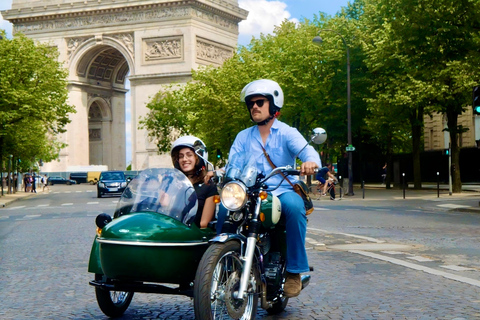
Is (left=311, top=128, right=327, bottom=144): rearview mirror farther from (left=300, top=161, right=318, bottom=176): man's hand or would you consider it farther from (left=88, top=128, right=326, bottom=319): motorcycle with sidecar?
(left=300, top=161, right=318, bottom=176): man's hand

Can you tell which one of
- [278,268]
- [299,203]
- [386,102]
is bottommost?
[278,268]

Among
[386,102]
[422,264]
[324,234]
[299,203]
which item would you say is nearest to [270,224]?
[299,203]

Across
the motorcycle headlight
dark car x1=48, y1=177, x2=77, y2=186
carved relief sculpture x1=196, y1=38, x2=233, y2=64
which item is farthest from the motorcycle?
dark car x1=48, y1=177, x2=77, y2=186

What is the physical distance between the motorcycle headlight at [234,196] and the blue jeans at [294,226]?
53 cm

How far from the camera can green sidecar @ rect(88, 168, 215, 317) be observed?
5.72 metres

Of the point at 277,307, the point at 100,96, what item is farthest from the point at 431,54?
the point at 100,96

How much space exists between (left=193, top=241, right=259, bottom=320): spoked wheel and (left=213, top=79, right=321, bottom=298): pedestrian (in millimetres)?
520

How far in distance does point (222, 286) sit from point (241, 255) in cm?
25

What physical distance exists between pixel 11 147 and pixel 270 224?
4935 cm

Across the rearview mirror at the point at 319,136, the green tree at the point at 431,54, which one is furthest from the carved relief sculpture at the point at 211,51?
the rearview mirror at the point at 319,136

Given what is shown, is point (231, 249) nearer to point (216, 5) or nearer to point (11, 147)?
point (11, 147)

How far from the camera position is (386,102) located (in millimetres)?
38219

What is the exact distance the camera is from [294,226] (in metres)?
6.11

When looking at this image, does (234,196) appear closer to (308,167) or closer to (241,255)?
(241,255)
